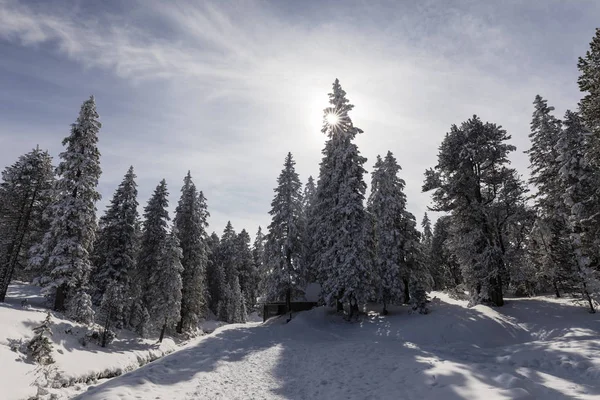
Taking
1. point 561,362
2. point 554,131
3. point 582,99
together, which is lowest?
point 561,362

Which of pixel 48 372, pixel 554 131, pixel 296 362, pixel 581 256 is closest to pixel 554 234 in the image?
pixel 581 256

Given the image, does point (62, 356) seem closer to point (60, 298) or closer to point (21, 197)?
point (60, 298)

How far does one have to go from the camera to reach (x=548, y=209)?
25062 mm

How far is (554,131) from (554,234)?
8.50 meters

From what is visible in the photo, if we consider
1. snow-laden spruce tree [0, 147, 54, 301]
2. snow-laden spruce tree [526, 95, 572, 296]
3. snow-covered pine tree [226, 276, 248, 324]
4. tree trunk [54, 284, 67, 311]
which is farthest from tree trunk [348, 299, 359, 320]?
snow-covered pine tree [226, 276, 248, 324]

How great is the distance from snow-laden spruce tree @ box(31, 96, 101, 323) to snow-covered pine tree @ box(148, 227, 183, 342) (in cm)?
664

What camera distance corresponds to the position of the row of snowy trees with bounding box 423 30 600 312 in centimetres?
2022

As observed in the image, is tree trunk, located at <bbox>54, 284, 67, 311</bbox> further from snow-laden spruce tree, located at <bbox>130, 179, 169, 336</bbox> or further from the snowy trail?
Answer: the snowy trail

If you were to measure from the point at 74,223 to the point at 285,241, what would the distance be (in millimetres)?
17615

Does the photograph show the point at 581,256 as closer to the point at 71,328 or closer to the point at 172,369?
the point at 172,369

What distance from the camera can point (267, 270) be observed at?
110ft

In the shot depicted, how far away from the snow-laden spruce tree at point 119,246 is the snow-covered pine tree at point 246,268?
1581 inches

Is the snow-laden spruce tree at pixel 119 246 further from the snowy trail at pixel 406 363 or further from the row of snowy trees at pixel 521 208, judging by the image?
the row of snowy trees at pixel 521 208

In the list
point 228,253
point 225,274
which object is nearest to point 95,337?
point 225,274
